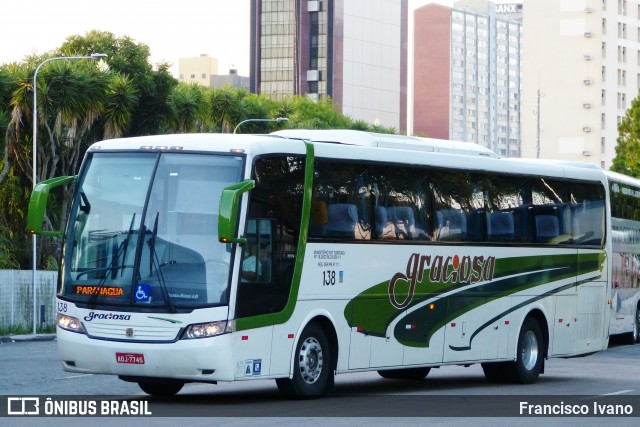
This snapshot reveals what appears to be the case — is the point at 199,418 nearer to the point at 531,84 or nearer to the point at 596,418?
the point at 596,418

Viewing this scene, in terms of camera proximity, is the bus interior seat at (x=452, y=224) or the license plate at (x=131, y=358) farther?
the bus interior seat at (x=452, y=224)

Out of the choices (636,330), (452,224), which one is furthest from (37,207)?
(636,330)

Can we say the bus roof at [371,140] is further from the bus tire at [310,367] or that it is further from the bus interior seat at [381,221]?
the bus tire at [310,367]

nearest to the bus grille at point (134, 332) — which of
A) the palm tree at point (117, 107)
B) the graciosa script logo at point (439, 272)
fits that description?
the graciosa script logo at point (439, 272)

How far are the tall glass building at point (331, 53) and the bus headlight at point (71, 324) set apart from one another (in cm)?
14391

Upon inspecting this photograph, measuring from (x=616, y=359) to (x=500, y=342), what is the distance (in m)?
8.21

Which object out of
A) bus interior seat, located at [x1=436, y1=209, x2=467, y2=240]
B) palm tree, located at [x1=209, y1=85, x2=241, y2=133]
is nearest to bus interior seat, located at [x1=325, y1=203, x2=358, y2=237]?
bus interior seat, located at [x1=436, y1=209, x2=467, y2=240]

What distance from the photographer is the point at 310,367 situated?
56.6 feet

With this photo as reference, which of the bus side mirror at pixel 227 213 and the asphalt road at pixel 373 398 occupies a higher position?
the bus side mirror at pixel 227 213

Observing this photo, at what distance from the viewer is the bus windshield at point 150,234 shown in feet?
51.9

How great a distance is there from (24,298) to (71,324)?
27004 millimetres

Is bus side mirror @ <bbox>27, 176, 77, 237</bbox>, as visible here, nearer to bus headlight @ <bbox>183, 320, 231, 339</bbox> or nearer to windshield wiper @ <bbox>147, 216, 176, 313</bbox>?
windshield wiper @ <bbox>147, 216, 176, 313</bbox>

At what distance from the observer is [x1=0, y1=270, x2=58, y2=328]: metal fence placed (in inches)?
1649

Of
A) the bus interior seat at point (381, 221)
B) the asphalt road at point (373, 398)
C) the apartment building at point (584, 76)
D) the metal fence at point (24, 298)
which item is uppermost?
the apartment building at point (584, 76)
